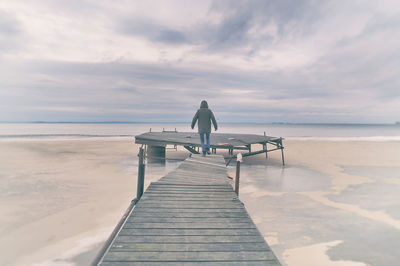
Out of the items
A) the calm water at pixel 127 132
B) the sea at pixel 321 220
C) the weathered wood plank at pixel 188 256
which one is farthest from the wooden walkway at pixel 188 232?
the calm water at pixel 127 132

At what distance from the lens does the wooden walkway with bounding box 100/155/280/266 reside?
3.37m

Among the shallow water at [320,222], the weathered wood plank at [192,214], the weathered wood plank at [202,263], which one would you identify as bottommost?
the shallow water at [320,222]

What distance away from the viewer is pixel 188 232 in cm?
416

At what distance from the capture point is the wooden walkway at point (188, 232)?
337cm

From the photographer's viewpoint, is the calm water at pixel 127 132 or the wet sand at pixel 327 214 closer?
the wet sand at pixel 327 214

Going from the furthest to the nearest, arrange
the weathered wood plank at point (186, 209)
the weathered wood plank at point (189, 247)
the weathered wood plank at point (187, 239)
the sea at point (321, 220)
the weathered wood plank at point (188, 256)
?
the sea at point (321, 220), the weathered wood plank at point (186, 209), the weathered wood plank at point (187, 239), the weathered wood plank at point (189, 247), the weathered wood plank at point (188, 256)

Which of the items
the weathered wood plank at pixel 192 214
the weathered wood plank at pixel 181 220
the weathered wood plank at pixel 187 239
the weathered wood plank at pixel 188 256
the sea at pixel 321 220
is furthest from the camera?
the sea at pixel 321 220

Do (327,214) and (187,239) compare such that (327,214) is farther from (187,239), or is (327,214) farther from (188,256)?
(188,256)

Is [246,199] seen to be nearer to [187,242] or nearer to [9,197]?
[187,242]

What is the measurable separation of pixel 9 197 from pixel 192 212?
9233 mm

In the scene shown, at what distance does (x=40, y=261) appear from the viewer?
5594 mm

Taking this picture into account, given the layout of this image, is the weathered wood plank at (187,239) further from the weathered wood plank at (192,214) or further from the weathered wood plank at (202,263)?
the weathered wood plank at (192,214)

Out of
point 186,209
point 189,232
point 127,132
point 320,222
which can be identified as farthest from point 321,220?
point 127,132

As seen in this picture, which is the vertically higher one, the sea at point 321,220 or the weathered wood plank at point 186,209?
the weathered wood plank at point 186,209
